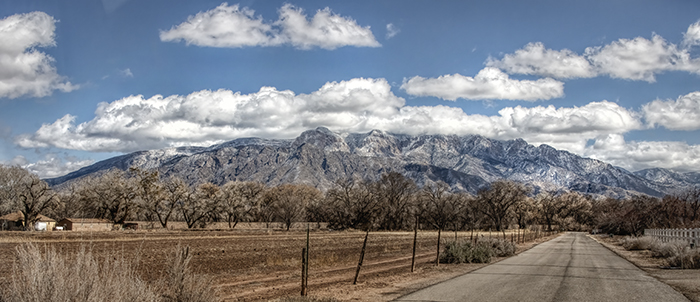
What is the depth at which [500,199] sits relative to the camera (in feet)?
383

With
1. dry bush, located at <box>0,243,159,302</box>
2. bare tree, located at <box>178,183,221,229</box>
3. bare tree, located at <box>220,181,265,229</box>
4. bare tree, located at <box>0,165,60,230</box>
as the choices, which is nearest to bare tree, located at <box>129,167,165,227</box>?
bare tree, located at <box>178,183,221,229</box>

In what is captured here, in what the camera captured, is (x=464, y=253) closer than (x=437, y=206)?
Yes

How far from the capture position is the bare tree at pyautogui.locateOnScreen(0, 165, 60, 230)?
76.0 meters

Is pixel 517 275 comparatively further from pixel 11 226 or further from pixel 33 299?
pixel 11 226

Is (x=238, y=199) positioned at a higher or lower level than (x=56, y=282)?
lower

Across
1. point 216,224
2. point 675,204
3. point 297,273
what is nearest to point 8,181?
point 216,224

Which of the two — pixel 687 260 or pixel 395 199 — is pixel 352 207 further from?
pixel 687 260

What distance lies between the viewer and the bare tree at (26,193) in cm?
7600

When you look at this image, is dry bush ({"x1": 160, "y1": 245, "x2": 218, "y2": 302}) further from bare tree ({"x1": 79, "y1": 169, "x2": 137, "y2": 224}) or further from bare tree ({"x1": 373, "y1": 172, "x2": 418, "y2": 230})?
bare tree ({"x1": 373, "y1": 172, "x2": 418, "y2": 230})

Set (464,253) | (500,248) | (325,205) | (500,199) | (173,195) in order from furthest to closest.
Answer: (500,199)
(325,205)
(173,195)
(500,248)
(464,253)

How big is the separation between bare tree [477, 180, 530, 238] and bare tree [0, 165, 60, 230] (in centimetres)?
9477

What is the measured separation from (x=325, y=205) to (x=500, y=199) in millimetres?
43988

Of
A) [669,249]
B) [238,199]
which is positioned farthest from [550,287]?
[238,199]

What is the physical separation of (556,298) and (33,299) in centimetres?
1265
